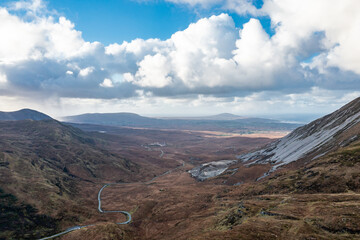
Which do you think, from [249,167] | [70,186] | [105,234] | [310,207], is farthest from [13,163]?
[310,207]

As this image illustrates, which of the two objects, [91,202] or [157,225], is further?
[91,202]

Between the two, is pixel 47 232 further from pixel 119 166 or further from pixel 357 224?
pixel 119 166

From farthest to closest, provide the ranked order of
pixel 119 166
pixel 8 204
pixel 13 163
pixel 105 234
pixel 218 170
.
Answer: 1. pixel 119 166
2. pixel 218 170
3. pixel 13 163
4. pixel 8 204
5. pixel 105 234

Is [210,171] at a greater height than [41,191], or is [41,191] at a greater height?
[41,191]

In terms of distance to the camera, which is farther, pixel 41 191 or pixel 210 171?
pixel 210 171

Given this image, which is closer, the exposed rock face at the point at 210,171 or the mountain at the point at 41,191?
the mountain at the point at 41,191

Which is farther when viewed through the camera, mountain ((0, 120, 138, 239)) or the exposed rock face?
the exposed rock face

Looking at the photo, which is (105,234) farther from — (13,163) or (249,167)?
(13,163)

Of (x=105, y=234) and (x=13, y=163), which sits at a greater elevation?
(x=13, y=163)

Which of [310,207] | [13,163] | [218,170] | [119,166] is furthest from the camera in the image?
[119,166]

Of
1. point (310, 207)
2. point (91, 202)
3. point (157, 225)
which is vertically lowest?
point (91, 202)

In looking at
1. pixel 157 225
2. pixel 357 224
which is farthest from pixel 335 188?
pixel 157 225
